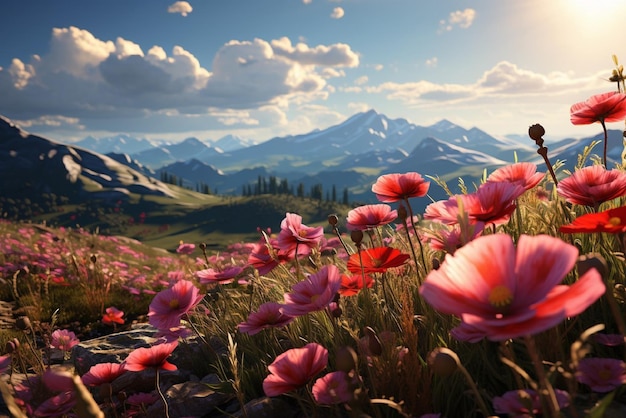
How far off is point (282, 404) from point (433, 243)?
1.32 meters

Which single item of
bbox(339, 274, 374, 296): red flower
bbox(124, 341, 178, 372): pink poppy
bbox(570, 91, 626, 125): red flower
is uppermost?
bbox(570, 91, 626, 125): red flower

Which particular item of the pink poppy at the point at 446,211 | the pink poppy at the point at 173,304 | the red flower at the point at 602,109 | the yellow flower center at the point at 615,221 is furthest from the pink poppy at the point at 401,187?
the pink poppy at the point at 173,304

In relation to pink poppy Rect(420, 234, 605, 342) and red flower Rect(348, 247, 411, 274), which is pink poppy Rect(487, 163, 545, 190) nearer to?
red flower Rect(348, 247, 411, 274)

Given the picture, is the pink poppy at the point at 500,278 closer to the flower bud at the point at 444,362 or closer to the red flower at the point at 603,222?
the flower bud at the point at 444,362

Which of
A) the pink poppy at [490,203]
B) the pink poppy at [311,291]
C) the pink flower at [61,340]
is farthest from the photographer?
the pink flower at [61,340]

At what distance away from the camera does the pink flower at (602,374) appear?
1599 mm

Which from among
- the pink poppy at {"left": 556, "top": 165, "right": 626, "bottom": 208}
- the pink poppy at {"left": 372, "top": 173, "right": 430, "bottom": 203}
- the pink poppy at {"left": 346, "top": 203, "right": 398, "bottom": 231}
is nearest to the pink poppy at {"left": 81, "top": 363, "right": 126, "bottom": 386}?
the pink poppy at {"left": 346, "top": 203, "right": 398, "bottom": 231}

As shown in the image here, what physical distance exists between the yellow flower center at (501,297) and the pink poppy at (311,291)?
0.86 meters

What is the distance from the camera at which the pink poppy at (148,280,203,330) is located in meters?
2.50

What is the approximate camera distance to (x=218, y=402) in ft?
9.41

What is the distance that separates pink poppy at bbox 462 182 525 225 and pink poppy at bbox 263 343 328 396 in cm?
88

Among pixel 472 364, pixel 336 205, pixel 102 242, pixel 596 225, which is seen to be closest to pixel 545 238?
pixel 596 225

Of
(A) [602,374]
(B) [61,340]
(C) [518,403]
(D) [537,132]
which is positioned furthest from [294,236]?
(B) [61,340]

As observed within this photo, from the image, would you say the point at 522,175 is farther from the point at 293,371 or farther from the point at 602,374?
the point at 293,371
